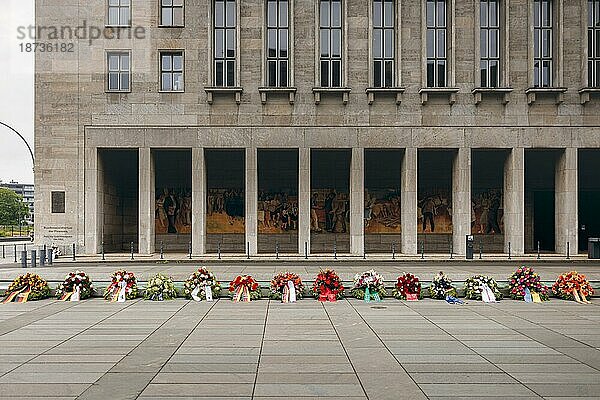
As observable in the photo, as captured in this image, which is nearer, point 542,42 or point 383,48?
point 542,42

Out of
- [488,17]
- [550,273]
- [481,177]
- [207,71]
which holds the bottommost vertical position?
[550,273]

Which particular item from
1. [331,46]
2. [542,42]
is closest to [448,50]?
[542,42]

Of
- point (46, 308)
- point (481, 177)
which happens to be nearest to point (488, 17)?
point (481, 177)

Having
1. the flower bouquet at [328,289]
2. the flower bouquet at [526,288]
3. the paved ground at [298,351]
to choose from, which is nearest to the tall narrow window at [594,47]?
the flower bouquet at [526,288]

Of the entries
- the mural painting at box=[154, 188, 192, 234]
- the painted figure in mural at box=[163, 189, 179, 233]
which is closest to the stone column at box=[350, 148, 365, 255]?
the mural painting at box=[154, 188, 192, 234]

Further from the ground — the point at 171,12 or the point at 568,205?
the point at 171,12

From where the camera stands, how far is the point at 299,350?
12672mm

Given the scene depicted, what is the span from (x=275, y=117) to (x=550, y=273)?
833 inches

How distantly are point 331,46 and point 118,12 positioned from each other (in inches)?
576

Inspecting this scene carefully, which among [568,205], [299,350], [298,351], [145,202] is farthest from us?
[145,202]

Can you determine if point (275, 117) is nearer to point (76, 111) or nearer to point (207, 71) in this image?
point (207, 71)

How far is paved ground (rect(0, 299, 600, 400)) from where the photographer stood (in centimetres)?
969

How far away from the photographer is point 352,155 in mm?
45188

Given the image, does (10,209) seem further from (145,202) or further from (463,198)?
(463,198)
